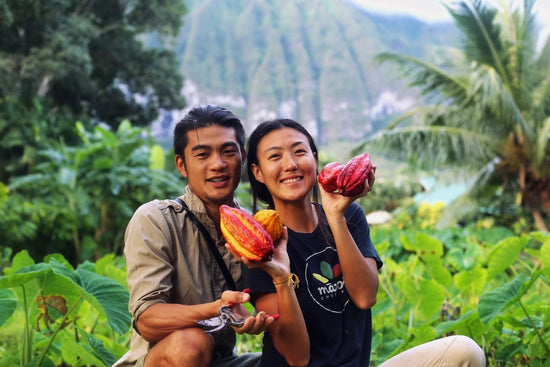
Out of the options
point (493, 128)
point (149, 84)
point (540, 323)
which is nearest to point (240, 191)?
point (493, 128)

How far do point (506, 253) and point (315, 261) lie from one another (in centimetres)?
129

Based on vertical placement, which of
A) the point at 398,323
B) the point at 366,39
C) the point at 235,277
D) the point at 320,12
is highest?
the point at 320,12

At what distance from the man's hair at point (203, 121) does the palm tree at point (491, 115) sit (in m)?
8.22

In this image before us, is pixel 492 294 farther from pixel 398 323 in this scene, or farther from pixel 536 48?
pixel 536 48

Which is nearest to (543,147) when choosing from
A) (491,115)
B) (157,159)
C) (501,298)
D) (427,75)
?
(491,115)

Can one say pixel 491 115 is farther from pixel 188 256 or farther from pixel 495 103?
pixel 188 256

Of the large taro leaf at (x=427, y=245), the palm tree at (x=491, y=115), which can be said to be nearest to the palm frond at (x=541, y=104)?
the palm tree at (x=491, y=115)

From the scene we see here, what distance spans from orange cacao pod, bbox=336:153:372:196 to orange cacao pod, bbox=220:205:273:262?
251 mm

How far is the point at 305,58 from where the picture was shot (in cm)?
8738

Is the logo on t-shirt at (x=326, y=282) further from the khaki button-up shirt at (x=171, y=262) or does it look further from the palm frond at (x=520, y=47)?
the palm frond at (x=520, y=47)

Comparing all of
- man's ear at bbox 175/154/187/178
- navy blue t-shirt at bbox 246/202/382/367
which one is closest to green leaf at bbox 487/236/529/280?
navy blue t-shirt at bbox 246/202/382/367

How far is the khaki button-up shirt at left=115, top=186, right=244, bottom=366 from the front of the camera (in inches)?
66.0

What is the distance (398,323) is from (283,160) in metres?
1.66

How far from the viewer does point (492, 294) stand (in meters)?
2.14
